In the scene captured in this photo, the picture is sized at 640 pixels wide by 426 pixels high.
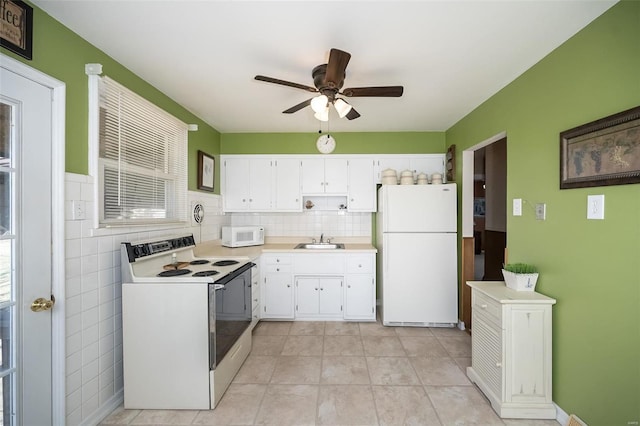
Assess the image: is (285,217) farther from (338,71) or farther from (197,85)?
(338,71)

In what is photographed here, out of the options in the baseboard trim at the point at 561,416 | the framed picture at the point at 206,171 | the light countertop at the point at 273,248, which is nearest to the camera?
the baseboard trim at the point at 561,416

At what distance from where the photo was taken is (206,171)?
11.1ft

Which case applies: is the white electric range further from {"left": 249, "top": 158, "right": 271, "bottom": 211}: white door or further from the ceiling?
{"left": 249, "top": 158, "right": 271, "bottom": 211}: white door

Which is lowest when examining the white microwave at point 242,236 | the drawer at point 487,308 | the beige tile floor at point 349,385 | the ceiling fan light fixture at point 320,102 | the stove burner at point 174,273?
the beige tile floor at point 349,385

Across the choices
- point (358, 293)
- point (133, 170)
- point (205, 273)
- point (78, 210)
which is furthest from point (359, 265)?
point (78, 210)

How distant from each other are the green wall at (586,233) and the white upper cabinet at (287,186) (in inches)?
98.4

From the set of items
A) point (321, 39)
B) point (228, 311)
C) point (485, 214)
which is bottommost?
point (228, 311)

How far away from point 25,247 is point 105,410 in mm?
1263

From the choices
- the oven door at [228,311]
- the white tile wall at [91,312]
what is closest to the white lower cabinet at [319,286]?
the oven door at [228,311]

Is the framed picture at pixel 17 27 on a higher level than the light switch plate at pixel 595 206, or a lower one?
higher

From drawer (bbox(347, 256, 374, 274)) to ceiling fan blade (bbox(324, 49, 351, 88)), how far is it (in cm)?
218

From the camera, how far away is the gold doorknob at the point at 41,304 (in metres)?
1.46

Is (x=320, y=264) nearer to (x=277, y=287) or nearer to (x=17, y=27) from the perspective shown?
(x=277, y=287)

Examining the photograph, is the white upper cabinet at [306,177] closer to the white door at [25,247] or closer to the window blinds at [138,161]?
the window blinds at [138,161]
